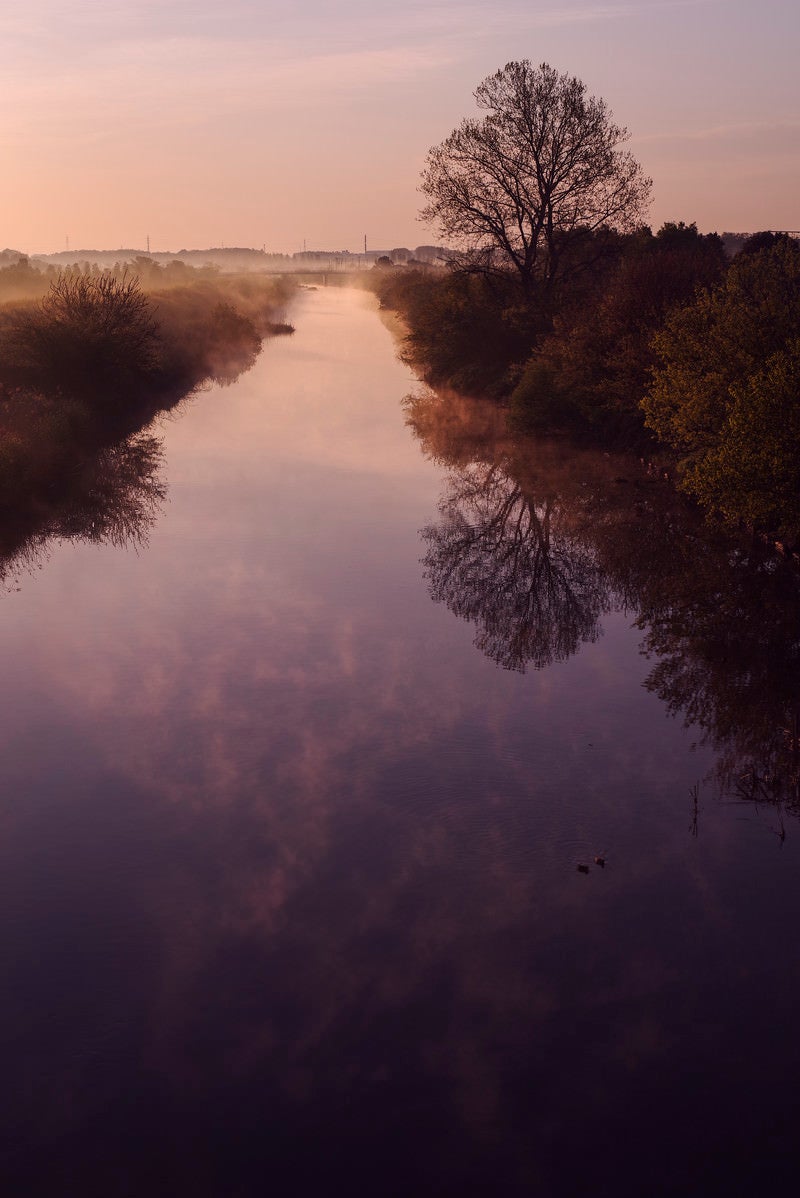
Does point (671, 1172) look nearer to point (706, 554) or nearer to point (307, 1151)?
point (307, 1151)

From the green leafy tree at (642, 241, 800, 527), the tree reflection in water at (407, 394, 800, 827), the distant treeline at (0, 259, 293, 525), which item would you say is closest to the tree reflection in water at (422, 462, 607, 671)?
the tree reflection in water at (407, 394, 800, 827)

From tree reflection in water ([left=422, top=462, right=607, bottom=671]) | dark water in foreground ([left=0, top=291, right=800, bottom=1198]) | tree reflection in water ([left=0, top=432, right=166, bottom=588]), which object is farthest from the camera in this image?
tree reflection in water ([left=0, top=432, right=166, bottom=588])

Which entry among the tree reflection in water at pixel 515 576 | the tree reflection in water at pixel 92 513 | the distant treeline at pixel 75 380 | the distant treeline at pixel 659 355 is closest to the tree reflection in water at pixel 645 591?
the tree reflection in water at pixel 515 576

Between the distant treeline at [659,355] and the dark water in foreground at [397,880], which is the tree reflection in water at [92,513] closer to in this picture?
the dark water in foreground at [397,880]

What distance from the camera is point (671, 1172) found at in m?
7.36

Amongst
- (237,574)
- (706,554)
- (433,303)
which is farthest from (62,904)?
(433,303)

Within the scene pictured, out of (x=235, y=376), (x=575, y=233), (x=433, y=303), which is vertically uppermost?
(x=575, y=233)

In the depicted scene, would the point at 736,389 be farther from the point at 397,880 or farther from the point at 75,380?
the point at 75,380

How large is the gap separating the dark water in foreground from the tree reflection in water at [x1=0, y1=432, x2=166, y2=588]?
3.72 ft

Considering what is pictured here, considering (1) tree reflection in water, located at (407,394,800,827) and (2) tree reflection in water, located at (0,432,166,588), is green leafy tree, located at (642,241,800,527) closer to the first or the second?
(1) tree reflection in water, located at (407,394,800,827)

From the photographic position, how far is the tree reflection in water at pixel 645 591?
1458 cm

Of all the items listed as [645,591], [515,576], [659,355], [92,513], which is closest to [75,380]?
[92,513]

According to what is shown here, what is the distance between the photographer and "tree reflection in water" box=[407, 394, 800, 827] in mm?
14578

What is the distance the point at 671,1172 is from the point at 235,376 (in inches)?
2000
